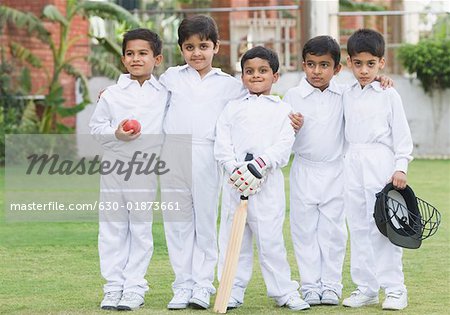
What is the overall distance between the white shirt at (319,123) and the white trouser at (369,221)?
0.11 metres

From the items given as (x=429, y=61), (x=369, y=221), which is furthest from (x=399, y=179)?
(x=429, y=61)

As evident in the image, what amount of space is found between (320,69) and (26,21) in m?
11.6

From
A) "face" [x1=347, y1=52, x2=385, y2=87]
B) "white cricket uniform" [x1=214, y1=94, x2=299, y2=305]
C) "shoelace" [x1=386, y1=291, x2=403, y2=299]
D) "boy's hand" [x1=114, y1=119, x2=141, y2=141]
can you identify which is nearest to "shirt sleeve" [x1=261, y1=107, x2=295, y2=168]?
"white cricket uniform" [x1=214, y1=94, x2=299, y2=305]

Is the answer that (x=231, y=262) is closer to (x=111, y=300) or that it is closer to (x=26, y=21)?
(x=111, y=300)

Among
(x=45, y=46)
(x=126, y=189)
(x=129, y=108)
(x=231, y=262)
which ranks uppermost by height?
(x=129, y=108)

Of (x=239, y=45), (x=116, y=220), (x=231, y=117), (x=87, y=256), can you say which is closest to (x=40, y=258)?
(x=87, y=256)

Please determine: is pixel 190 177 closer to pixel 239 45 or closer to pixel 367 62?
pixel 367 62

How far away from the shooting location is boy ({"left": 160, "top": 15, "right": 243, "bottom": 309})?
6.12 metres

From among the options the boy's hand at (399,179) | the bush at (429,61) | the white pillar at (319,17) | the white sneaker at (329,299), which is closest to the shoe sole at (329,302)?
the white sneaker at (329,299)

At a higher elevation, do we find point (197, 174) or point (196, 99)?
point (196, 99)

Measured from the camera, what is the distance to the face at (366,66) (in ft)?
20.5

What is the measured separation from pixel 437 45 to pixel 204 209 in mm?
13801

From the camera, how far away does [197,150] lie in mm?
6117

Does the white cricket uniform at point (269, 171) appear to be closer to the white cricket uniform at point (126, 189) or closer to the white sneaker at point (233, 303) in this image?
the white sneaker at point (233, 303)
